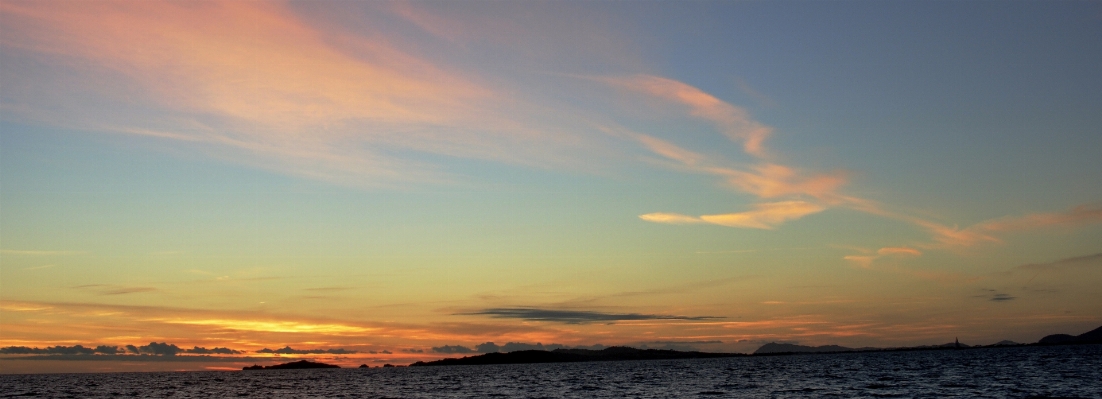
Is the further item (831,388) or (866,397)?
(831,388)

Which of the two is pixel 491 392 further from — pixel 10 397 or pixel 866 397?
pixel 10 397

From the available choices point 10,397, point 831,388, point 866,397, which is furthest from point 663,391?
point 10,397

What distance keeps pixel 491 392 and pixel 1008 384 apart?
71.4m

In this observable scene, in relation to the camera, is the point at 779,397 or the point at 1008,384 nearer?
the point at 779,397

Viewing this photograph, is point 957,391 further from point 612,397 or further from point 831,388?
point 612,397

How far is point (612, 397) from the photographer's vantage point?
101688 mm

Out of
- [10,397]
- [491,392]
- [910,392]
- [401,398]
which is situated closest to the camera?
[910,392]

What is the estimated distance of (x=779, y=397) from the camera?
90.8 metres

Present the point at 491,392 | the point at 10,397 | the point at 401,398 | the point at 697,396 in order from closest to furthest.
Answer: the point at 697,396 < the point at 401,398 < the point at 491,392 < the point at 10,397

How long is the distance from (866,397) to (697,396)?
20.7 m

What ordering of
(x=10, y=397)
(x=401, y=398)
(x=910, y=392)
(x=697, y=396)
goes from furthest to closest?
1. (x=10, y=397)
2. (x=401, y=398)
3. (x=697, y=396)
4. (x=910, y=392)

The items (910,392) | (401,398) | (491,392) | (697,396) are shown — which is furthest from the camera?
(491,392)

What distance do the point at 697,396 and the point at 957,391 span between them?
96.9 feet

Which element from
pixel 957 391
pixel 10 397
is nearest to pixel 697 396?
pixel 957 391
